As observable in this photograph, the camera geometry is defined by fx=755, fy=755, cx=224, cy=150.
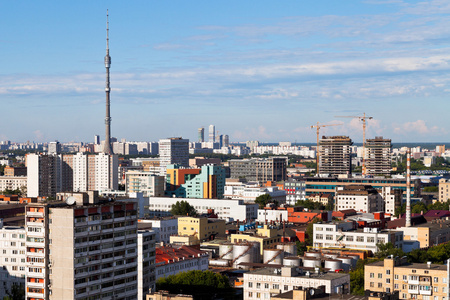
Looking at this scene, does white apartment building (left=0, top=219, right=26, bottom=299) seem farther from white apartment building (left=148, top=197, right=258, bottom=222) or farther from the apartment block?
the apartment block

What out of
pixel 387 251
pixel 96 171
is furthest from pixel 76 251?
pixel 96 171

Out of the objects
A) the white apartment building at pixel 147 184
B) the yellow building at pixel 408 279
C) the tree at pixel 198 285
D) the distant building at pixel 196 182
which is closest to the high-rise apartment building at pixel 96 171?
the white apartment building at pixel 147 184

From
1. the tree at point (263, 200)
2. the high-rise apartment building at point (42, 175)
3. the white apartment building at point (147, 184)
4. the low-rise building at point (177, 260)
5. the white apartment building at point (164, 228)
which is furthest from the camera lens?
the high-rise apartment building at point (42, 175)

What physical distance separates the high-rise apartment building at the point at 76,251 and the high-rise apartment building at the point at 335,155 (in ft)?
346

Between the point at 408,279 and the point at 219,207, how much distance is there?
51.6m

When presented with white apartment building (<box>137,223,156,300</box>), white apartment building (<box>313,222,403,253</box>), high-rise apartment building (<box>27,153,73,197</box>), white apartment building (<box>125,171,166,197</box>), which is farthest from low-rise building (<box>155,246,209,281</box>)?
high-rise apartment building (<box>27,153,73,197</box>)

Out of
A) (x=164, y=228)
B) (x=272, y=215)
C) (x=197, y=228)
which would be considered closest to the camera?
(x=164, y=228)

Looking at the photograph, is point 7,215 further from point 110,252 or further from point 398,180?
point 398,180

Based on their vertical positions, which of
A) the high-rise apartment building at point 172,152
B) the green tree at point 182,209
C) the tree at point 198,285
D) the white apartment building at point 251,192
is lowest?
the tree at point 198,285

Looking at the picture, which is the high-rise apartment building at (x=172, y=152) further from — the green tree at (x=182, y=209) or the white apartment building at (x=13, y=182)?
the green tree at (x=182, y=209)

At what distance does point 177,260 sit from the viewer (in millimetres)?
47938

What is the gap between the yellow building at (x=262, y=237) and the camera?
58.7 m

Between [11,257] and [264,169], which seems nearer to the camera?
[11,257]

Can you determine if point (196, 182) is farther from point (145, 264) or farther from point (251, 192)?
point (145, 264)
